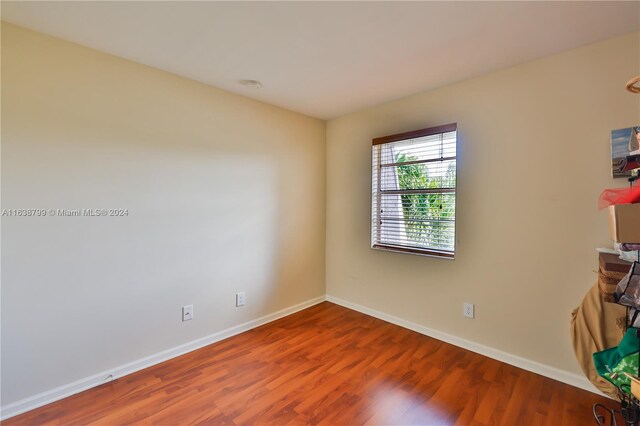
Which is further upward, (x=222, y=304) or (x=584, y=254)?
(x=584, y=254)

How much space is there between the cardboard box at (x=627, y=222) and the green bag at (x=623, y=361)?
38 cm

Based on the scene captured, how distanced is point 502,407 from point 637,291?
3.64 feet

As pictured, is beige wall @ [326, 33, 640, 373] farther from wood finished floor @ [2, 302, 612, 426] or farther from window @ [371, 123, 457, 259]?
wood finished floor @ [2, 302, 612, 426]

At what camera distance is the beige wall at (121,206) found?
1704 millimetres

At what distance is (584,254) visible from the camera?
6.19 ft

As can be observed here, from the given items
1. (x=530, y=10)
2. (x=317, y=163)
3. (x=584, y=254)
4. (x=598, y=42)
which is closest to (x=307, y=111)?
(x=317, y=163)

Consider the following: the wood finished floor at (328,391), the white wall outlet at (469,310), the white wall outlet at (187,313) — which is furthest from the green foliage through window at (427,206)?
the white wall outlet at (187,313)

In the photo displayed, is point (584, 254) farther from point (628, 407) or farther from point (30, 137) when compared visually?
point (30, 137)

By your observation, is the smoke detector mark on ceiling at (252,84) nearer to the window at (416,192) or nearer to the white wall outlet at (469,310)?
the window at (416,192)

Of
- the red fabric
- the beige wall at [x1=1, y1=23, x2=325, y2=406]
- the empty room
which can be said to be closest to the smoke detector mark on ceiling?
the empty room

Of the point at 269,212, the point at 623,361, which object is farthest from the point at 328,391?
the point at 269,212

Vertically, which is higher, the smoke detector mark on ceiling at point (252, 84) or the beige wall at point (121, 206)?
the smoke detector mark on ceiling at point (252, 84)

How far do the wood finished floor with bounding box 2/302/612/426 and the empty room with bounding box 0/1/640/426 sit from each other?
17 mm

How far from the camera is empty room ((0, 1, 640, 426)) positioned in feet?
5.36
